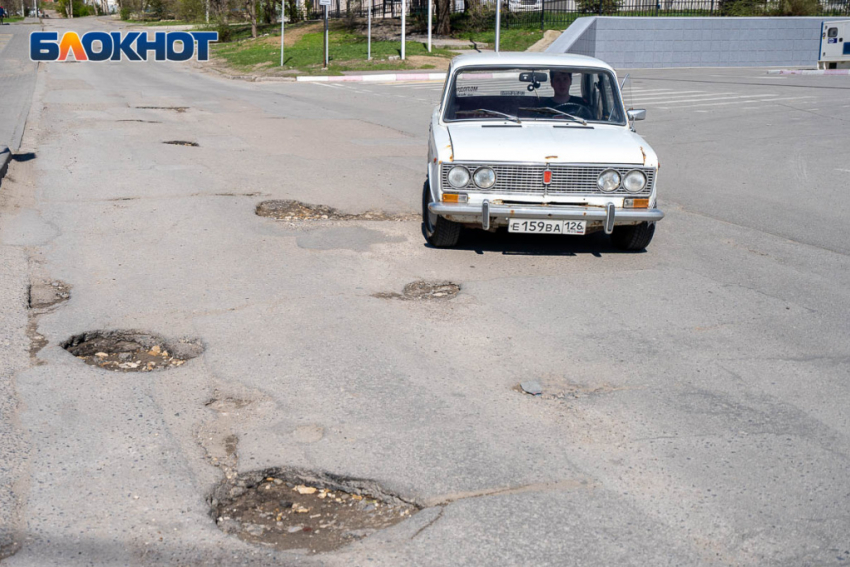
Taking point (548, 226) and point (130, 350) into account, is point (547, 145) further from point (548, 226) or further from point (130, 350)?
point (130, 350)

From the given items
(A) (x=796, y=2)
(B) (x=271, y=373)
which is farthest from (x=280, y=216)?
(A) (x=796, y=2)

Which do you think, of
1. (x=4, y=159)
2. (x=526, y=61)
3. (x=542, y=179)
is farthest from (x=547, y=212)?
(x=4, y=159)

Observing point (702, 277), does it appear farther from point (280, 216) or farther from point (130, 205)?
point (130, 205)

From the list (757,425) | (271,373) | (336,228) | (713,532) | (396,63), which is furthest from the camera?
(396,63)

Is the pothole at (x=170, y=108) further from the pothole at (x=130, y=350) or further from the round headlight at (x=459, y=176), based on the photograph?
the pothole at (x=130, y=350)

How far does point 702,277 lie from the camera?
22.1ft

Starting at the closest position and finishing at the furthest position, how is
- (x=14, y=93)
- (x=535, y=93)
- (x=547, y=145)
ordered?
1. (x=547, y=145)
2. (x=535, y=93)
3. (x=14, y=93)

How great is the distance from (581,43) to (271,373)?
34.5 m

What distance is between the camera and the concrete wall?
35.6 metres

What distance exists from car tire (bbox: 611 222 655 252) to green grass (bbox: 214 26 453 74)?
26.8 metres

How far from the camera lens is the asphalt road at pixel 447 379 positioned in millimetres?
3256

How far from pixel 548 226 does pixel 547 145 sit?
69 cm

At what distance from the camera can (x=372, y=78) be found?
30.9 metres

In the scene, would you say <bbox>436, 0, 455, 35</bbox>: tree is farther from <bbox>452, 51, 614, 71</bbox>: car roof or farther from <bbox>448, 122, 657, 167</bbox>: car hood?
<bbox>448, 122, 657, 167</bbox>: car hood
